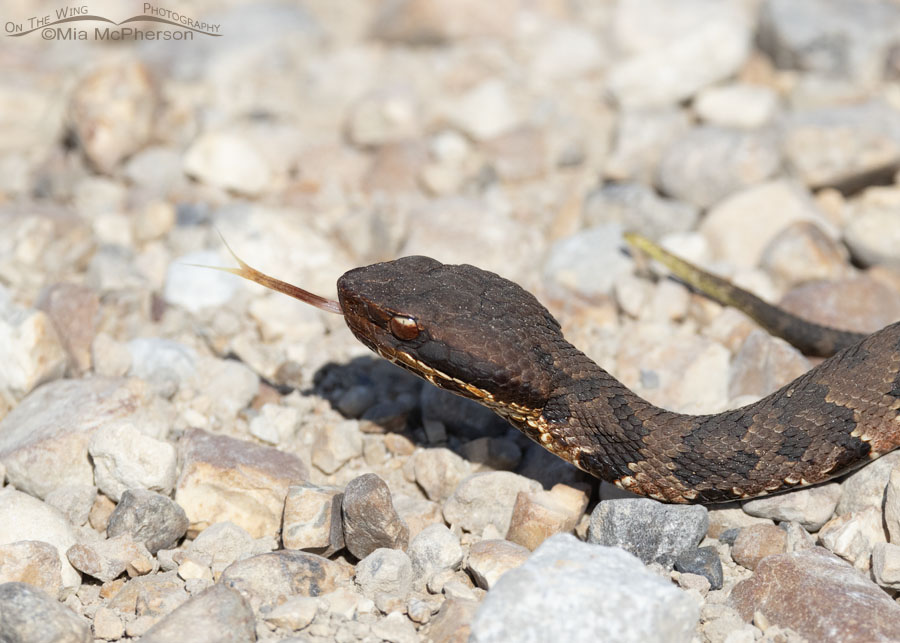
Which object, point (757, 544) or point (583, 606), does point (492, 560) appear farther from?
point (757, 544)

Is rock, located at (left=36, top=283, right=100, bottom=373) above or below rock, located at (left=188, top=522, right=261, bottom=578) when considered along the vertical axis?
above

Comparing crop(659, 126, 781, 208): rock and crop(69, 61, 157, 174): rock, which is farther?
crop(69, 61, 157, 174): rock

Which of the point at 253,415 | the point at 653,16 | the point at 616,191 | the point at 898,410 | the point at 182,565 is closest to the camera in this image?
the point at 182,565

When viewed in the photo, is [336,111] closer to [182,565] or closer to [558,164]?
[558,164]

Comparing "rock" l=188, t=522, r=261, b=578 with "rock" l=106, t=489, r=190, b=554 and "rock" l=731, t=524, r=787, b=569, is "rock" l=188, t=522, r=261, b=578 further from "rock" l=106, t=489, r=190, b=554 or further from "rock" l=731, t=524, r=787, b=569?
"rock" l=731, t=524, r=787, b=569

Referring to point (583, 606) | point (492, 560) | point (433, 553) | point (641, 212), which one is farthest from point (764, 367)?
point (583, 606)

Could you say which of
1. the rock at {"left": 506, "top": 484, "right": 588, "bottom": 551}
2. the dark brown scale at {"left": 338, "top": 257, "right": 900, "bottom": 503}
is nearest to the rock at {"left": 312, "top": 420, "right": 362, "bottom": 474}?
the dark brown scale at {"left": 338, "top": 257, "right": 900, "bottom": 503}

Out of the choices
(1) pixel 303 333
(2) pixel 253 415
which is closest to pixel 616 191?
(1) pixel 303 333
